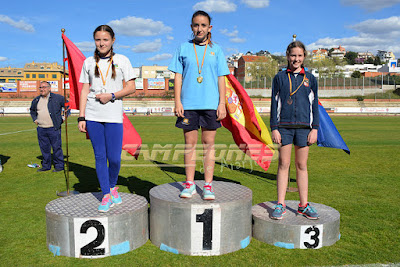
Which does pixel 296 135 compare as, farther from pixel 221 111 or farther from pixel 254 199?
pixel 254 199

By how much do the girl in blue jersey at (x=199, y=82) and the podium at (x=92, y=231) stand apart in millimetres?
643

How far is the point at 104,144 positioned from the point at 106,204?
0.66 m

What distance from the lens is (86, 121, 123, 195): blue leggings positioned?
353cm

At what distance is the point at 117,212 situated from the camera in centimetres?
330

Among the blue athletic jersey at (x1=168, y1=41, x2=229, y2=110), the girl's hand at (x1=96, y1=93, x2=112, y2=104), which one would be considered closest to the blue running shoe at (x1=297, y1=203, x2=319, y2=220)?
the blue athletic jersey at (x1=168, y1=41, x2=229, y2=110)

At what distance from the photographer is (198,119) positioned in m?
3.64

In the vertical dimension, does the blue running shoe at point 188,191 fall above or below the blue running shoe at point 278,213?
above

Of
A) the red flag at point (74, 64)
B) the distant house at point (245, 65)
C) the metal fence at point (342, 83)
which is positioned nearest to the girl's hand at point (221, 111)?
the red flag at point (74, 64)

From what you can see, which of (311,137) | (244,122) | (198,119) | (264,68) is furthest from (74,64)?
(264,68)

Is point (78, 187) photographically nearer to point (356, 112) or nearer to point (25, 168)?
point (25, 168)

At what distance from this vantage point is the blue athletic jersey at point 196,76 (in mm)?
3535

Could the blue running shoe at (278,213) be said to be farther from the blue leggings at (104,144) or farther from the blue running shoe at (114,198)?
the blue leggings at (104,144)

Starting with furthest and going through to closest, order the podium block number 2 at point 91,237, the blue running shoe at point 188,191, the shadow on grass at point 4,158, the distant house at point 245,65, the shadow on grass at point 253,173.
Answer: the distant house at point 245,65
the shadow on grass at point 4,158
the shadow on grass at point 253,173
the blue running shoe at point 188,191
the podium block number 2 at point 91,237

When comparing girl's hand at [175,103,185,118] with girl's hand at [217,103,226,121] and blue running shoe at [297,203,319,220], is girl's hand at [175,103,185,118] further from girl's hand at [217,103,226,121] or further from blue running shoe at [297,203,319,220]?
blue running shoe at [297,203,319,220]
